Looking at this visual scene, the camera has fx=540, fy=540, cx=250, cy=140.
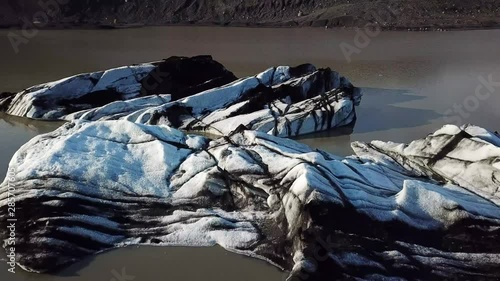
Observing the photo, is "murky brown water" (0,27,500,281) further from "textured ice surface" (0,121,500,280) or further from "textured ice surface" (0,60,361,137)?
"textured ice surface" (0,60,361,137)

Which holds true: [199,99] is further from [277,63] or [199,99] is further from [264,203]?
[277,63]

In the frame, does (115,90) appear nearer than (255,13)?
Yes

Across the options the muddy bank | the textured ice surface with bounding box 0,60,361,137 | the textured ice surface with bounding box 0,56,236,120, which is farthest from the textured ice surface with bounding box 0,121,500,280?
the muddy bank

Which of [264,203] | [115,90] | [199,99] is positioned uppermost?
[264,203]

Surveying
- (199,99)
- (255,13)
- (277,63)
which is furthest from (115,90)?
(255,13)

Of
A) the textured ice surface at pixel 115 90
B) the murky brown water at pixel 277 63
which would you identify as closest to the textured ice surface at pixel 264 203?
the murky brown water at pixel 277 63
